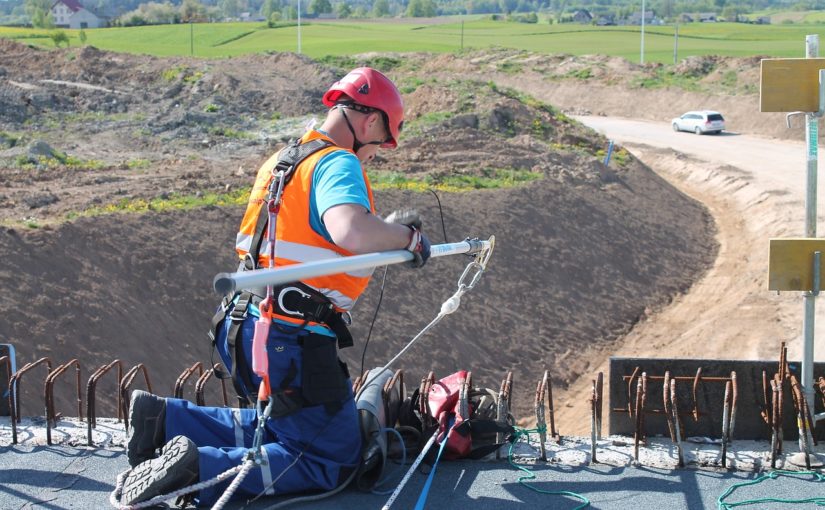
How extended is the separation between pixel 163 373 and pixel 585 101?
40490 millimetres

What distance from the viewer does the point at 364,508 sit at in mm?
4758

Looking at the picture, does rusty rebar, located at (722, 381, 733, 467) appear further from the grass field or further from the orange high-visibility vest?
the grass field

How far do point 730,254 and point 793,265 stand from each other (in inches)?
670

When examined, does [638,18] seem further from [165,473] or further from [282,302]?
[165,473]

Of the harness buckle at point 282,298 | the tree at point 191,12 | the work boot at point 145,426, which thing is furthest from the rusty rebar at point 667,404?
the tree at point 191,12

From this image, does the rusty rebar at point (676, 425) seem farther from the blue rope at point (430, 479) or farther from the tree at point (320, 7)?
the tree at point (320, 7)

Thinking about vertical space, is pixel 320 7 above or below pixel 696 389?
above

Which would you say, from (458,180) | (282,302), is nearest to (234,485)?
(282,302)

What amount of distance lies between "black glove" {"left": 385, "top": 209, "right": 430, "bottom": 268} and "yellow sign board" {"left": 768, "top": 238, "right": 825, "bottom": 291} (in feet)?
7.33

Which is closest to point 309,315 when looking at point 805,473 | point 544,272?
point 805,473

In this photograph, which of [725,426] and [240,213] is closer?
[725,426]

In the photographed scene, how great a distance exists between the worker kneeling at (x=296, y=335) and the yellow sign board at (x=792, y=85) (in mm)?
2193

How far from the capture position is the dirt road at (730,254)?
15.8 metres

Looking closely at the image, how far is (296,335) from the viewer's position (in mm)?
4602
